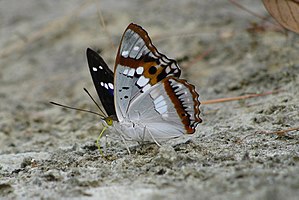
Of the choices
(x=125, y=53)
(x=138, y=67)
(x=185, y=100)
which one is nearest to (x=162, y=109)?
(x=185, y=100)

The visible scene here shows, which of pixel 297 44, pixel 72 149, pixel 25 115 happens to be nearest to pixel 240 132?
pixel 72 149

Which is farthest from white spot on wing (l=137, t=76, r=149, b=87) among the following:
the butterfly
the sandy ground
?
the sandy ground

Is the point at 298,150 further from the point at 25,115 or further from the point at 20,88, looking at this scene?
the point at 20,88

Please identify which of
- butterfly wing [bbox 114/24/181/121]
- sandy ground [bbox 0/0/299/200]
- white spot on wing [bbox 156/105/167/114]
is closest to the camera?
sandy ground [bbox 0/0/299/200]

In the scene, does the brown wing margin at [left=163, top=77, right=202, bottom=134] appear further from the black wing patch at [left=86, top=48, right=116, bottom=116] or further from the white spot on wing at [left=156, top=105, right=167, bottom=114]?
the black wing patch at [left=86, top=48, right=116, bottom=116]

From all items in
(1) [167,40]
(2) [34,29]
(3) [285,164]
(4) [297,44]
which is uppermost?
(2) [34,29]

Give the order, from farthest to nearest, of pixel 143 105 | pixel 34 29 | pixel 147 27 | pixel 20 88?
1. pixel 34 29
2. pixel 147 27
3. pixel 20 88
4. pixel 143 105

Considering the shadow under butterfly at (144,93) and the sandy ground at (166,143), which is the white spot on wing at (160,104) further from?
the sandy ground at (166,143)

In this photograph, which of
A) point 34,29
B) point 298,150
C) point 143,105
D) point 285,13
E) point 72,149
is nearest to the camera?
point 298,150
